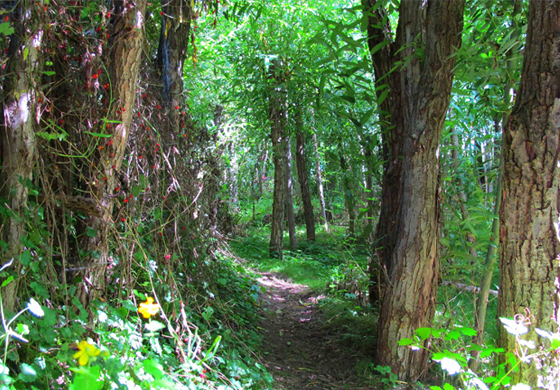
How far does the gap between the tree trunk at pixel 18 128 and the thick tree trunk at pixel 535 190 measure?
2.10m

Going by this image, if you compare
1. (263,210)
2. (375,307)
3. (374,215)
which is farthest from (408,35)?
(263,210)

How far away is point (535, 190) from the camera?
1.57m

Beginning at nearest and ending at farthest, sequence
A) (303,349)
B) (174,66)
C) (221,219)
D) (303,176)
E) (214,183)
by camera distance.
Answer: (174,66) → (303,349) → (214,183) → (221,219) → (303,176)

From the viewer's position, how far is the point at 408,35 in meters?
3.02

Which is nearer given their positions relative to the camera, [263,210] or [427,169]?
[427,169]

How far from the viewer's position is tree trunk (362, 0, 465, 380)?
2.80m

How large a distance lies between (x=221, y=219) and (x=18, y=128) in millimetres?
3358

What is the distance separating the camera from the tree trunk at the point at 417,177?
9.20ft

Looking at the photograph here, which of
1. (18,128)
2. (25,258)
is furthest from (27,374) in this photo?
(18,128)

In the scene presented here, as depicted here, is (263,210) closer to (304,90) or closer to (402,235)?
(304,90)

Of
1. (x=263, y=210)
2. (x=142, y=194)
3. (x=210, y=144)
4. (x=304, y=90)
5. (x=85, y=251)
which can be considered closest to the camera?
(x=85, y=251)

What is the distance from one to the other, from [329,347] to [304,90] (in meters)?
4.51

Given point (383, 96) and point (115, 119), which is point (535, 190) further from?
point (115, 119)

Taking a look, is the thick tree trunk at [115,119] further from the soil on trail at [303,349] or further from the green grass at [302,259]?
the green grass at [302,259]
